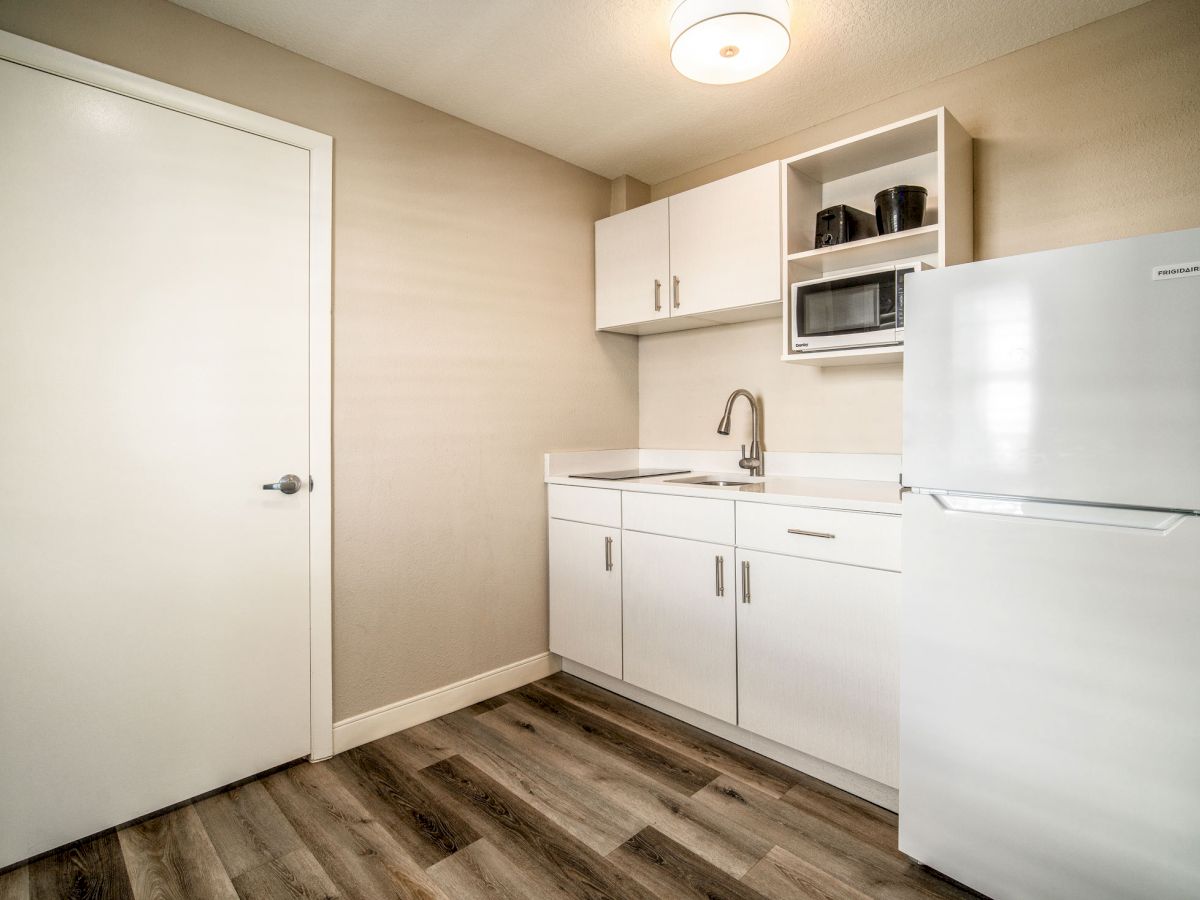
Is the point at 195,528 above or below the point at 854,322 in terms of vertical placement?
below

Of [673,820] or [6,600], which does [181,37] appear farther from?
[673,820]

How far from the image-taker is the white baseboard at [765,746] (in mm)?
1878

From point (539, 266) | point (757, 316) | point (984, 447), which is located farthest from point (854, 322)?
point (539, 266)

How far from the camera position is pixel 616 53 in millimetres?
2082

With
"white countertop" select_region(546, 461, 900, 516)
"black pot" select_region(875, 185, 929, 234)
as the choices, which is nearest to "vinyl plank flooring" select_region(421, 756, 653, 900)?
"white countertop" select_region(546, 461, 900, 516)

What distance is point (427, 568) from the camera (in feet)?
8.07

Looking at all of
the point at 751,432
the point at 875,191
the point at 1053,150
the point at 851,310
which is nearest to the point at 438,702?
the point at 751,432

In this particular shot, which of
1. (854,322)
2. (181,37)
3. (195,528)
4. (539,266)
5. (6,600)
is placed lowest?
(6,600)

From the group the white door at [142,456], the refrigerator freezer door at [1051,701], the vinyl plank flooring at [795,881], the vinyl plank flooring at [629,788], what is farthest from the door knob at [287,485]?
the refrigerator freezer door at [1051,701]

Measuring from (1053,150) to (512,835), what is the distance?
2.72m

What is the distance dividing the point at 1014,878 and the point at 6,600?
258 cm

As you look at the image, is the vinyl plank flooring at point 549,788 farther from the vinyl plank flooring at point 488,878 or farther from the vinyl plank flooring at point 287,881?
the vinyl plank flooring at point 287,881

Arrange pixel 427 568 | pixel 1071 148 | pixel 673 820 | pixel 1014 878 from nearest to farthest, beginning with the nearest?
1. pixel 1014 878
2. pixel 673 820
3. pixel 1071 148
4. pixel 427 568

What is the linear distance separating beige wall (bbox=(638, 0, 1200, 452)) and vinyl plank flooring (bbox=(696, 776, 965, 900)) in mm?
1332
